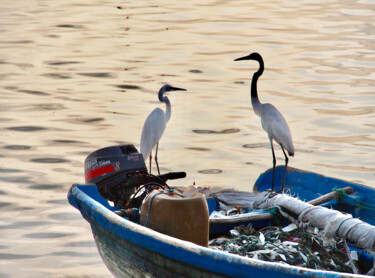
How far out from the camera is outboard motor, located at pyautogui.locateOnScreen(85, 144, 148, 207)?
6371 millimetres

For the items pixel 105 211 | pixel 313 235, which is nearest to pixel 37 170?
pixel 105 211

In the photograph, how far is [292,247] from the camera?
17.9ft

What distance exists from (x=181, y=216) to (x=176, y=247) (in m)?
0.49

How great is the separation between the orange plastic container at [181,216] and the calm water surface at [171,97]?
1884 mm

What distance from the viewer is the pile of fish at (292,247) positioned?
5.23 m

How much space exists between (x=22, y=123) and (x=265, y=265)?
8.62 metres

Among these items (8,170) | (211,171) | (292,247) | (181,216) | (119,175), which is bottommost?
(211,171)

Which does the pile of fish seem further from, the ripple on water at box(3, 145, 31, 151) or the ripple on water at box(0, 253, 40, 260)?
the ripple on water at box(3, 145, 31, 151)

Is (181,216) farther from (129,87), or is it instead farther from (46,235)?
(129,87)

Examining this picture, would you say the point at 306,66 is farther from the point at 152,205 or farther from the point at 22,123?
the point at 152,205

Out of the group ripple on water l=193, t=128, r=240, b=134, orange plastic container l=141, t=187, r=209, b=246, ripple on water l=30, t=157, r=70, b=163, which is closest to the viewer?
orange plastic container l=141, t=187, r=209, b=246

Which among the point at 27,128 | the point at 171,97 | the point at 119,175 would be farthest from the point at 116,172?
the point at 171,97

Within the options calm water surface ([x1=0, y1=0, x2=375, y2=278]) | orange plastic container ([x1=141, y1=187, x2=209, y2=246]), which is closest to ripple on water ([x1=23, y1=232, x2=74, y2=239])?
calm water surface ([x1=0, y1=0, x2=375, y2=278])

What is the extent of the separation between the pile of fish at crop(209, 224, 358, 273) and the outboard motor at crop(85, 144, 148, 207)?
1.05 m
